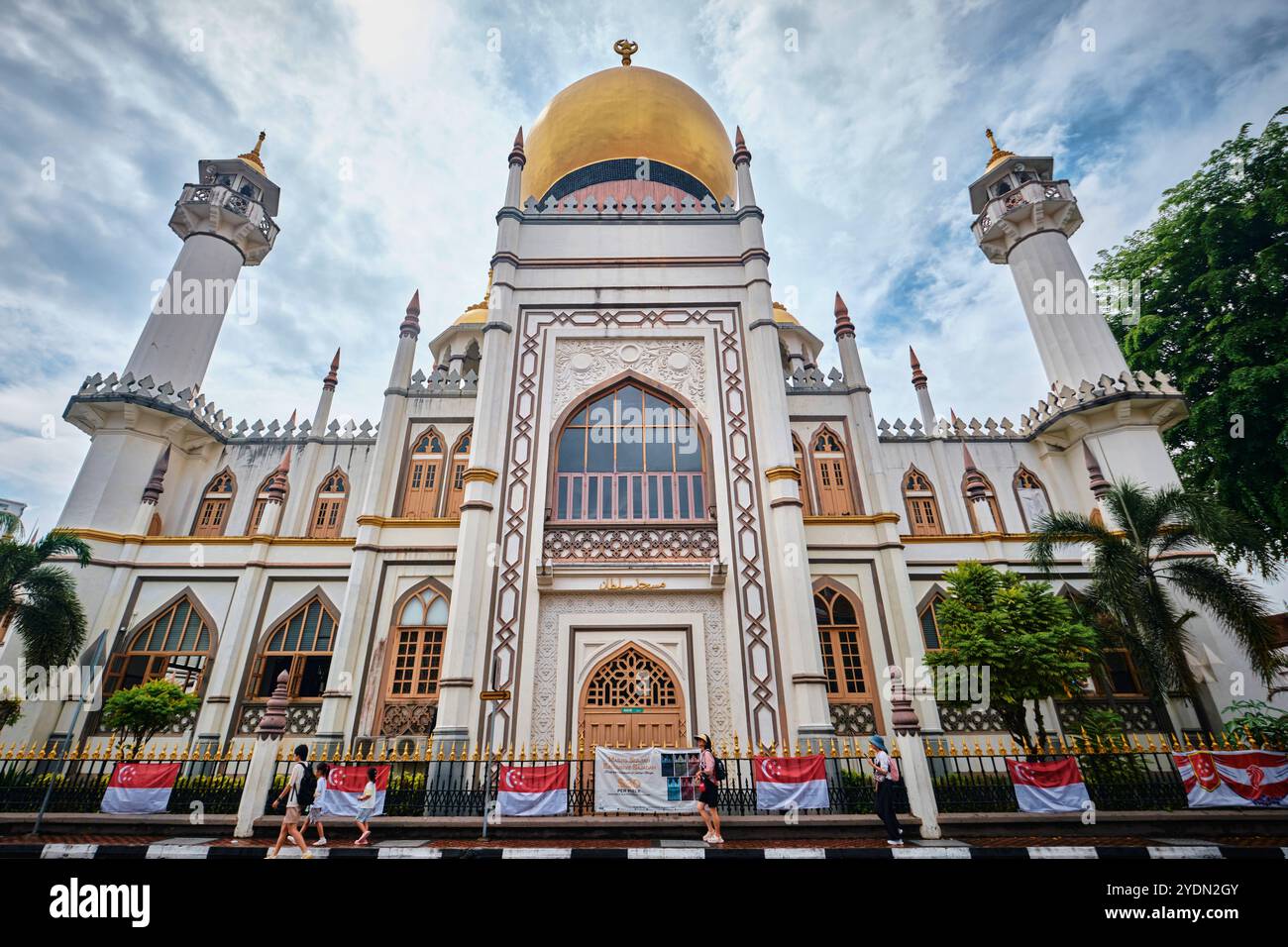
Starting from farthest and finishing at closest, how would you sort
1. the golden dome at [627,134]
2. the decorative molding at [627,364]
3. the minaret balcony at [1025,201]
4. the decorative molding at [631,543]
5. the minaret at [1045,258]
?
the golden dome at [627,134], the minaret balcony at [1025,201], the minaret at [1045,258], the decorative molding at [627,364], the decorative molding at [631,543]

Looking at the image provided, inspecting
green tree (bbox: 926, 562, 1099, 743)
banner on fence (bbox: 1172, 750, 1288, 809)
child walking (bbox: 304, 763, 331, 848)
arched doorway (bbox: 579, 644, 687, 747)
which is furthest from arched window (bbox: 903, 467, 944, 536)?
child walking (bbox: 304, 763, 331, 848)

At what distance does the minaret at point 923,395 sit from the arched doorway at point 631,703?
10987 mm

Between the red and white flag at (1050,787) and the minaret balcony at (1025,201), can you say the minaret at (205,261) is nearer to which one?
the red and white flag at (1050,787)

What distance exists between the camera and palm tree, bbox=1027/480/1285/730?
10258mm

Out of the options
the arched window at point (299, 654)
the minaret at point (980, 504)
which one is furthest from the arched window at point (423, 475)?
the minaret at point (980, 504)

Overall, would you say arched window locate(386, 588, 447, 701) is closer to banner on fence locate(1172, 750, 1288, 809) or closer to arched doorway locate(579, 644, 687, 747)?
arched doorway locate(579, 644, 687, 747)

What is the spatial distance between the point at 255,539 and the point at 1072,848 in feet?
52.9

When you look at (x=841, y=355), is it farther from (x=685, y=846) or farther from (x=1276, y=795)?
(x=685, y=846)

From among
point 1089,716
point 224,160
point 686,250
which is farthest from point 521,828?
point 224,160

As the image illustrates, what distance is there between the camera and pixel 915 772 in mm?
8031

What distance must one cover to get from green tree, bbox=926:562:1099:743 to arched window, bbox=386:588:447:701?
9780mm

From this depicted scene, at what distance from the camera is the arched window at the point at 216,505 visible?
1564cm

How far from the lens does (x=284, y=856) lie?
6.60m

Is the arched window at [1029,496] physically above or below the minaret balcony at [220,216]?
below
